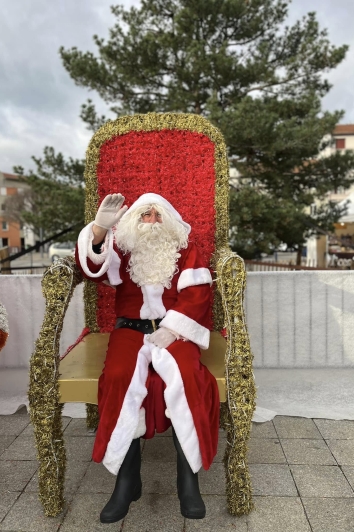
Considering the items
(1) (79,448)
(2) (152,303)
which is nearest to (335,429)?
(2) (152,303)

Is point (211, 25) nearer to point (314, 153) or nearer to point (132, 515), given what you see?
point (314, 153)

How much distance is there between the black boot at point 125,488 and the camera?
1.78 meters

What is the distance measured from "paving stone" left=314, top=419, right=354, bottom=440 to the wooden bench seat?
0.87m

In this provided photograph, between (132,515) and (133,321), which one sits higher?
(133,321)

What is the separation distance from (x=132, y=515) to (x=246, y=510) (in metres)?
0.51

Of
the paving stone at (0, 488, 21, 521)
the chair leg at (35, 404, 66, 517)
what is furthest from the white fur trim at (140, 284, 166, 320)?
the paving stone at (0, 488, 21, 521)

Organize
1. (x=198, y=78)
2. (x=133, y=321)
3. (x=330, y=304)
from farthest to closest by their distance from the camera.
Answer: (x=198, y=78) → (x=330, y=304) → (x=133, y=321)

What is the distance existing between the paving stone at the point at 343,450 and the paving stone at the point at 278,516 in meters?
0.46

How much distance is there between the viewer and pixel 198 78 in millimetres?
10570

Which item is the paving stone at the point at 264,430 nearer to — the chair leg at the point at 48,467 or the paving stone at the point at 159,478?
the paving stone at the point at 159,478

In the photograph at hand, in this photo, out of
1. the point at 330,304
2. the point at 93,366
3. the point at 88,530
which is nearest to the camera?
the point at 88,530

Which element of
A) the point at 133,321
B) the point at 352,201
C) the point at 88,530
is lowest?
the point at 88,530

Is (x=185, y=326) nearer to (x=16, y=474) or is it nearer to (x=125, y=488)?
(x=125, y=488)

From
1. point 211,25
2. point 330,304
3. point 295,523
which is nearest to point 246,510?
point 295,523
